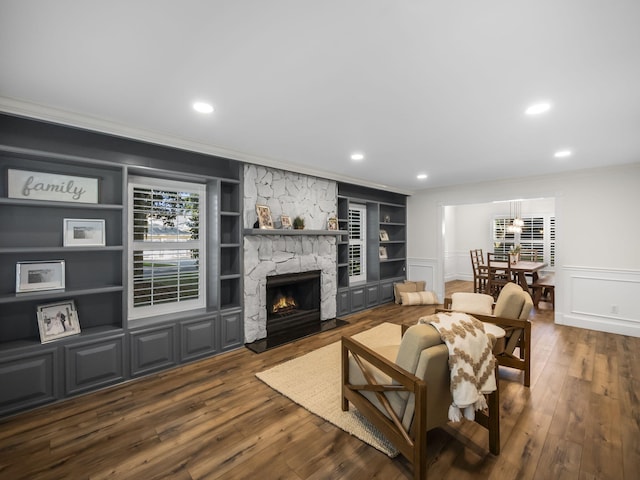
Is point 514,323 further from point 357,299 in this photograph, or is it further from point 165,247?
point 165,247

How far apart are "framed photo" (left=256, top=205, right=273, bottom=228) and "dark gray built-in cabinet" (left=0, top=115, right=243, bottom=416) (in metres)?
0.48

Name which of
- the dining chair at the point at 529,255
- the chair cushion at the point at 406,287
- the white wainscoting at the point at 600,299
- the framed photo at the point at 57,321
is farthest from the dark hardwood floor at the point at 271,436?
the dining chair at the point at 529,255

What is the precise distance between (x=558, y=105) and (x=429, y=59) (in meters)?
1.40

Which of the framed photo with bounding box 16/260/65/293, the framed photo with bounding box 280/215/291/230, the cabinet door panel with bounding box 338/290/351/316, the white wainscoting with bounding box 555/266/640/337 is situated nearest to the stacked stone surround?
the framed photo with bounding box 280/215/291/230

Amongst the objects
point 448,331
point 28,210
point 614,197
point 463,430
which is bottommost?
point 463,430

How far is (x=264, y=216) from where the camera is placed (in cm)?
402

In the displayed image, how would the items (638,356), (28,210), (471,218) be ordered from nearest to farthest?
(28,210), (638,356), (471,218)

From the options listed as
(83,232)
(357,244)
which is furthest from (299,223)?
(83,232)

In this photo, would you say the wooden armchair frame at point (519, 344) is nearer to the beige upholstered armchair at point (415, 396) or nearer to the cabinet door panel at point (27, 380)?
the beige upholstered armchair at point (415, 396)

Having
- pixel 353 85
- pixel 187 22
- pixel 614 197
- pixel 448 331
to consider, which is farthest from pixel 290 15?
pixel 614 197

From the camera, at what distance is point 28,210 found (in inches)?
103

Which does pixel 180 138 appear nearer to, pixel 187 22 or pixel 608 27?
pixel 187 22

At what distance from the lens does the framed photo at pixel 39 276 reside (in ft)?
8.25

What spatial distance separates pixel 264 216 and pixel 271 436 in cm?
263
